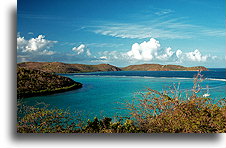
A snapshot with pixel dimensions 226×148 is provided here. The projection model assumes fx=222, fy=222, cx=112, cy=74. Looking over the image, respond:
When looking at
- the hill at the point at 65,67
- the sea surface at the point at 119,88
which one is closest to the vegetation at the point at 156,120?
the sea surface at the point at 119,88

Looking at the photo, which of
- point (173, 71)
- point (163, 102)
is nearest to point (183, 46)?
point (173, 71)

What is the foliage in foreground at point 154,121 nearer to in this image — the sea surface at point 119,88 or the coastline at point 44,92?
the sea surface at point 119,88

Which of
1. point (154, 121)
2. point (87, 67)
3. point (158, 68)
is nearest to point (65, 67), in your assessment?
point (87, 67)

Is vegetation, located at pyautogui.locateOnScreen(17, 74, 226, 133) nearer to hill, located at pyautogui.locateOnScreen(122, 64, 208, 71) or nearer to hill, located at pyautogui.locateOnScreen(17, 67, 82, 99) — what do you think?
hill, located at pyautogui.locateOnScreen(122, 64, 208, 71)

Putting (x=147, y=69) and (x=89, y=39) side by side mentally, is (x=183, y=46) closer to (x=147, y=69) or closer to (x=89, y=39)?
(x=147, y=69)

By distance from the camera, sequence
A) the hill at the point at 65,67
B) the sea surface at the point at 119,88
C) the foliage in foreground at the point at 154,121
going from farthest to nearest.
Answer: the hill at the point at 65,67, the sea surface at the point at 119,88, the foliage in foreground at the point at 154,121
